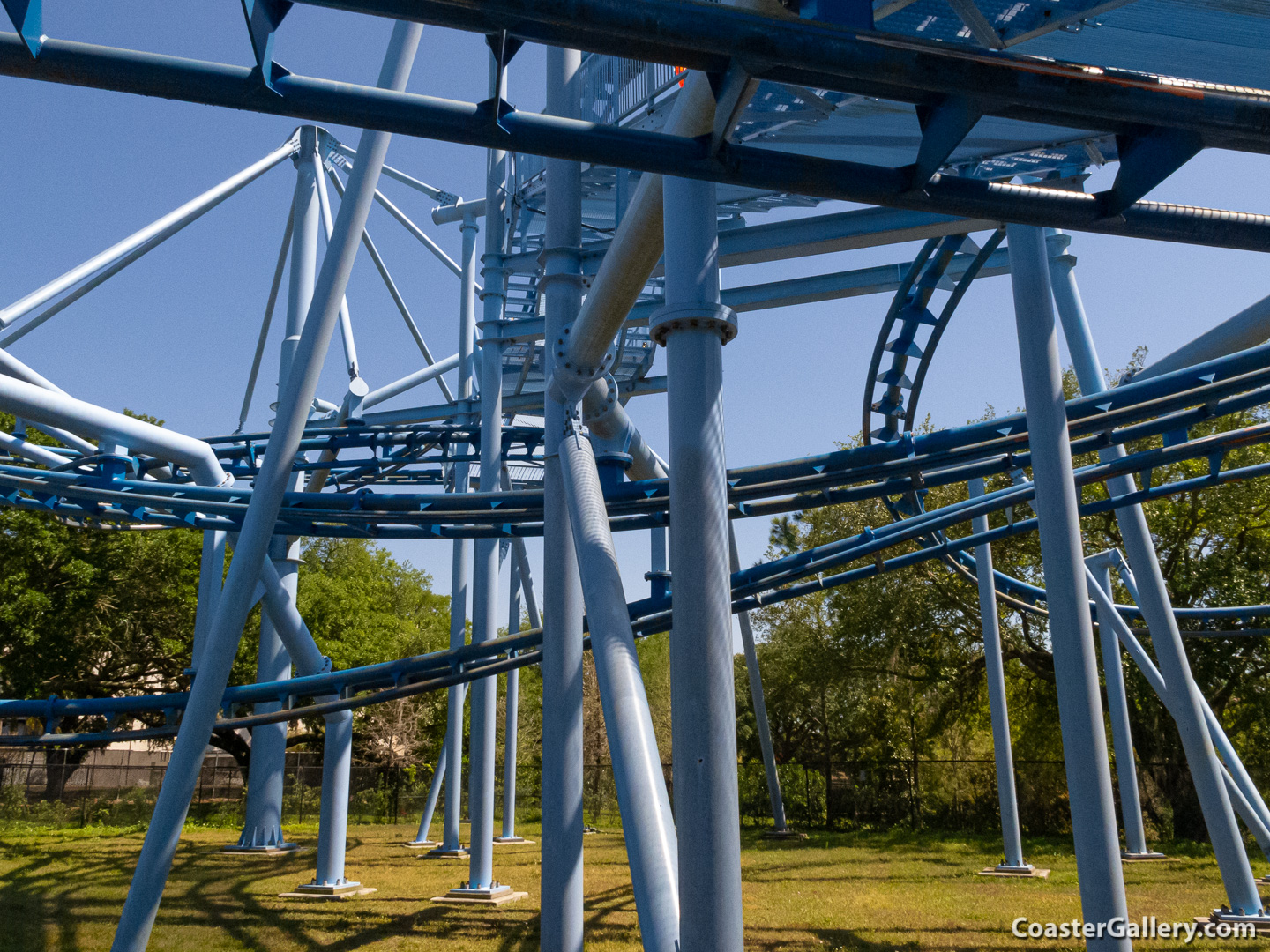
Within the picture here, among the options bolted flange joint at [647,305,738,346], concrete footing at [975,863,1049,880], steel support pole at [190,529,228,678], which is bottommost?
concrete footing at [975,863,1049,880]

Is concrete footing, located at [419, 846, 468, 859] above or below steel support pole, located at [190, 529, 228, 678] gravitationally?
below

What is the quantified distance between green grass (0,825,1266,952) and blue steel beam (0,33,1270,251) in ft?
24.6

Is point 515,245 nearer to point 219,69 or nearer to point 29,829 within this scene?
point 219,69

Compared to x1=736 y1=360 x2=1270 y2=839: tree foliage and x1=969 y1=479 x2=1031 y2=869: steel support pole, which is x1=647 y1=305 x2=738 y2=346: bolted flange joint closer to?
x1=969 y1=479 x2=1031 y2=869: steel support pole

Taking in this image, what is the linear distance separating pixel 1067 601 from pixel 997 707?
9.68 m

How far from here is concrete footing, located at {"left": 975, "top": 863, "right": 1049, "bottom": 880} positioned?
1309cm

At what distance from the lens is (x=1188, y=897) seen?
11094 mm

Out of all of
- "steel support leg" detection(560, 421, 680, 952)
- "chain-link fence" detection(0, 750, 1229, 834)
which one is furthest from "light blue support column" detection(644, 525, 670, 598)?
"chain-link fence" detection(0, 750, 1229, 834)

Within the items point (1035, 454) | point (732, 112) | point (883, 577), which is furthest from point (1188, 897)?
point (883, 577)

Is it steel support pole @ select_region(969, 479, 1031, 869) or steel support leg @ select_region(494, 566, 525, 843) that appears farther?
steel support leg @ select_region(494, 566, 525, 843)

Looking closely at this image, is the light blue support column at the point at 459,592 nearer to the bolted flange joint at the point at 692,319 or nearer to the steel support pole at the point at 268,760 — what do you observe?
the steel support pole at the point at 268,760

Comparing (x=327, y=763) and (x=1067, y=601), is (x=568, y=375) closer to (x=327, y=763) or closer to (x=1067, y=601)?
(x=1067, y=601)

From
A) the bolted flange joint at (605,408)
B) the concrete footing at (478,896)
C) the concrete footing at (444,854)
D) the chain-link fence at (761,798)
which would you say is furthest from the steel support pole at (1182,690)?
the chain-link fence at (761,798)

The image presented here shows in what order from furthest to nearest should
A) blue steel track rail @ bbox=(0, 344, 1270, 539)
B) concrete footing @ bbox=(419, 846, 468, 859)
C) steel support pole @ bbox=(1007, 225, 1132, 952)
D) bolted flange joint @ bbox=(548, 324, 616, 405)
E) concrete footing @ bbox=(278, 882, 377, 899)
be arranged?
concrete footing @ bbox=(419, 846, 468, 859) → concrete footing @ bbox=(278, 882, 377, 899) → blue steel track rail @ bbox=(0, 344, 1270, 539) → bolted flange joint @ bbox=(548, 324, 616, 405) → steel support pole @ bbox=(1007, 225, 1132, 952)
